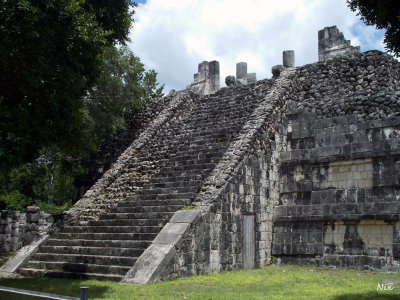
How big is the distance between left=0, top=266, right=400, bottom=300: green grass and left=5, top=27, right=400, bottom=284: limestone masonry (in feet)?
2.12

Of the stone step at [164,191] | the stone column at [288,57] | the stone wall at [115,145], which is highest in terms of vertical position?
the stone column at [288,57]

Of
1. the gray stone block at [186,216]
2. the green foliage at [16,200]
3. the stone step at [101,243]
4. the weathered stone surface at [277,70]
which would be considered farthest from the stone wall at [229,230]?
the green foliage at [16,200]

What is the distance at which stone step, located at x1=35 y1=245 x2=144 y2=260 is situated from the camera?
11641 mm

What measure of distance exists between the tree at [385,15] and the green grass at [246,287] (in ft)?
16.0

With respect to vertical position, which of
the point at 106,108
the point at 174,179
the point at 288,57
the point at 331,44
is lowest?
the point at 174,179

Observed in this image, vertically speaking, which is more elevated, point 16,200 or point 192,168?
point 192,168

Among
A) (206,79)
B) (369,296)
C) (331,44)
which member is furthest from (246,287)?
(206,79)

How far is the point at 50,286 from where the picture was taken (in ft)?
33.6

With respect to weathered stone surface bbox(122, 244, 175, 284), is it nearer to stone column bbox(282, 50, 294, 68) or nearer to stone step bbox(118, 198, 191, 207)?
stone step bbox(118, 198, 191, 207)

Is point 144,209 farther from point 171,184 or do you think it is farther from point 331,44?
point 331,44

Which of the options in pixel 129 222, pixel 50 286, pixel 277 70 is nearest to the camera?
pixel 50 286

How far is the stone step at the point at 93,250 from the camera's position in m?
11.6

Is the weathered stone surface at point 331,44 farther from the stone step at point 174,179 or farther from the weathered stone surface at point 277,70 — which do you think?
the stone step at point 174,179

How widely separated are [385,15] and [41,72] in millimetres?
6900
